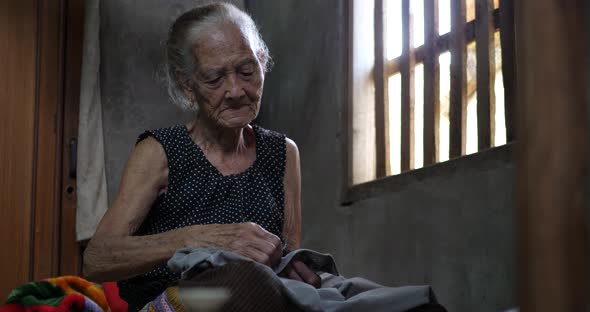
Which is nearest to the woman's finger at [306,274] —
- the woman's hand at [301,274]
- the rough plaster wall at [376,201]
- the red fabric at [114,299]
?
the woman's hand at [301,274]

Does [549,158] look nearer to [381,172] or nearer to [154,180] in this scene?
[154,180]

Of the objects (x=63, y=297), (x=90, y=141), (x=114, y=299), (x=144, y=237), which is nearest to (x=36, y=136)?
(x=90, y=141)

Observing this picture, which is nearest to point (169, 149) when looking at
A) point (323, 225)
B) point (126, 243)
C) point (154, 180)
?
point (154, 180)

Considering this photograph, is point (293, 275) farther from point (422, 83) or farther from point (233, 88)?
point (422, 83)

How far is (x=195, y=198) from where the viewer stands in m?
1.98

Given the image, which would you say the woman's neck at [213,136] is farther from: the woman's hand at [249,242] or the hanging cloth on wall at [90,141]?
the hanging cloth on wall at [90,141]

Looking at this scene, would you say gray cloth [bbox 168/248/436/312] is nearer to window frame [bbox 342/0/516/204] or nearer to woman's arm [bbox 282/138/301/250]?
woman's arm [bbox 282/138/301/250]

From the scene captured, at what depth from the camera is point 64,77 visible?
13.1 ft

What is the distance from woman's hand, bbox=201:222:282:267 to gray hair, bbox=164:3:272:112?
0.52 meters

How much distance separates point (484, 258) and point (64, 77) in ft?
7.70

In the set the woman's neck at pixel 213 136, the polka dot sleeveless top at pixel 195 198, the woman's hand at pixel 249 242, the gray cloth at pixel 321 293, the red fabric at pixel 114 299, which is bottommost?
the red fabric at pixel 114 299

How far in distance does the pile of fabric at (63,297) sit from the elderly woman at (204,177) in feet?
1.69

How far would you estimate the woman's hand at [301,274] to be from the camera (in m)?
1.70

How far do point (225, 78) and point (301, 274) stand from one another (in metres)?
0.59
